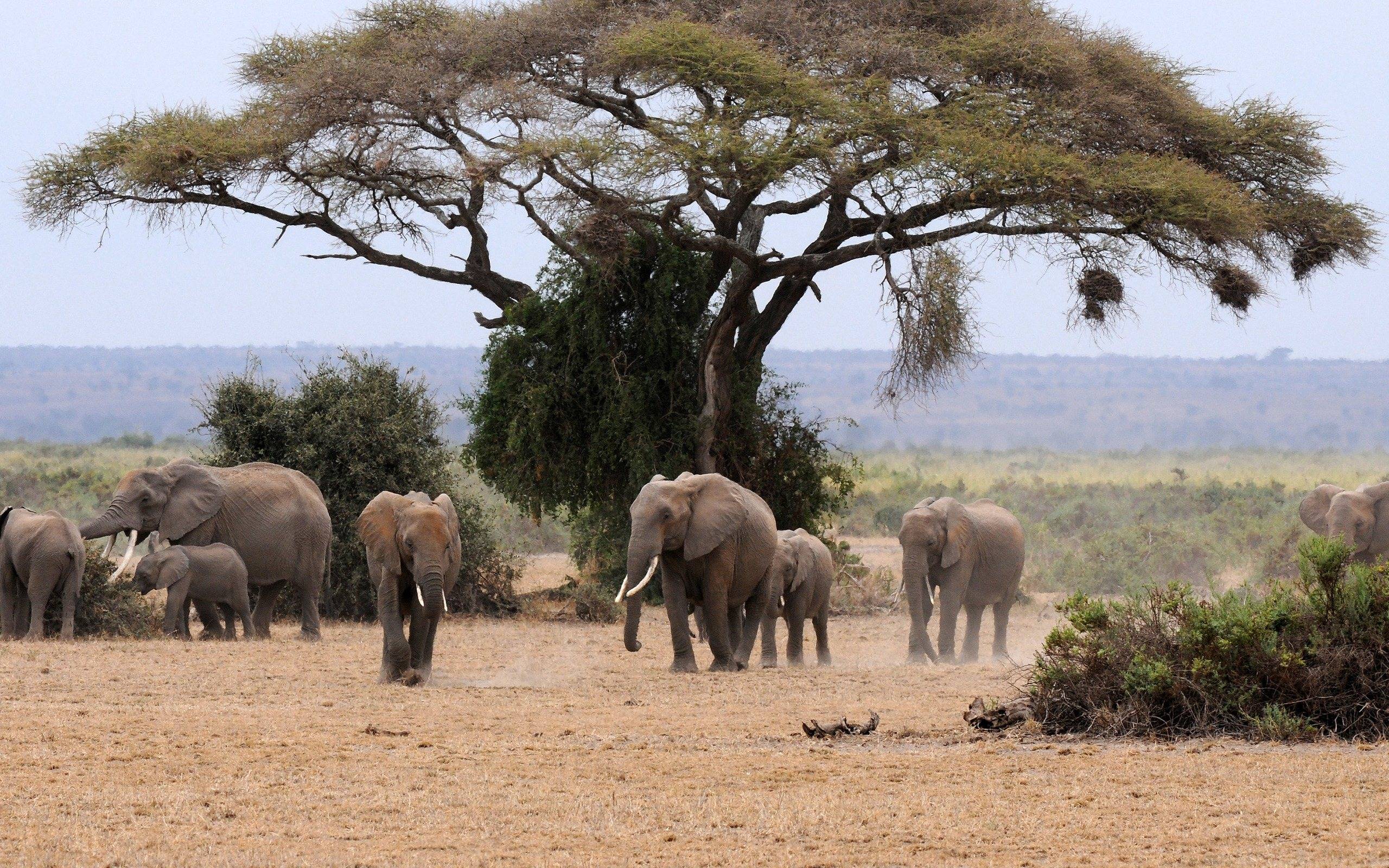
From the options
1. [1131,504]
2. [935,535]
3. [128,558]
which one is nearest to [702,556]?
[935,535]

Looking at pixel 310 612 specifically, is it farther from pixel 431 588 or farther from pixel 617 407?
pixel 617 407

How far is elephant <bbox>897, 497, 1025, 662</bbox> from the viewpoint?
17.1 metres

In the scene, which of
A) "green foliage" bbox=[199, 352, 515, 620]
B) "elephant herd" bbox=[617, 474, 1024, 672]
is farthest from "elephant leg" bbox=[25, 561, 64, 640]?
"green foliage" bbox=[199, 352, 515, 620]

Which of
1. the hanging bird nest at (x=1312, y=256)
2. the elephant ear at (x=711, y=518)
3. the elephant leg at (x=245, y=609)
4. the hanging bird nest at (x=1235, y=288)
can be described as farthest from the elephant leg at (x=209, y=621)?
the hanging bird nest at (x=1312, y=256)

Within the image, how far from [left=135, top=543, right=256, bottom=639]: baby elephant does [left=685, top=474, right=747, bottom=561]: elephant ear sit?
5.38m

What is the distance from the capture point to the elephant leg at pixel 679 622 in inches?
594

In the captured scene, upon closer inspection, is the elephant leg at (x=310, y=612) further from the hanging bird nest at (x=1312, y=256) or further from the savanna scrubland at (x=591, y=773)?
the hanging bird nest at (x=1312, y=256)

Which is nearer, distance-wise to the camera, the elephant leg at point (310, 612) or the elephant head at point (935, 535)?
the elephant head at point (935, 535)

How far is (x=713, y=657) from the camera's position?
52.6ft

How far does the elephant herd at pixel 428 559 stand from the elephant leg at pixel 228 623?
21 millimetres

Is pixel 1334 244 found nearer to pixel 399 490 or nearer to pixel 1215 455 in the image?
pixel 399 490

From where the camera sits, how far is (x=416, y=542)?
12.9m

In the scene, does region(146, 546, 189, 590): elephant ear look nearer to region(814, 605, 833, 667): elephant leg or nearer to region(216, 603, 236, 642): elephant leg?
region(216, 603, 236, 642): elephant leg

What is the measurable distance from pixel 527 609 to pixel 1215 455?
Answer: 216 feet
